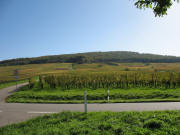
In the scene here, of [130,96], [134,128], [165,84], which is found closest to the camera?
[134,128]

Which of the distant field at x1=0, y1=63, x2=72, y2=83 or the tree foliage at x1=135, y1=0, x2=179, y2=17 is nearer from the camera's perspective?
the tree foliage at x1=135, y1=0, x2=179, y2=17

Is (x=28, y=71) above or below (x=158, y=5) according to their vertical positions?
below

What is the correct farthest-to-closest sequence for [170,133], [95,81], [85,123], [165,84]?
[95,81], [165,84], [85,123], [170,133]

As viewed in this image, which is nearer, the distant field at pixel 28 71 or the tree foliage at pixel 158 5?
the tree foliage at pixel 158 5

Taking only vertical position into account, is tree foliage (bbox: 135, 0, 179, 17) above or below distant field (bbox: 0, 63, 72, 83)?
Answer: above

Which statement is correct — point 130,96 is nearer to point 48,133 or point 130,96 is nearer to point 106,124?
point 106,124

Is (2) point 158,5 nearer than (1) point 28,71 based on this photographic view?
Yes

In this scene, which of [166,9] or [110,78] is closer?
[166,9]

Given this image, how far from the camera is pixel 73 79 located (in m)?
18.5

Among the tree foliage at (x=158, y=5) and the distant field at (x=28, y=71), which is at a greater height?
the tree foliage at (x=158, y=5)

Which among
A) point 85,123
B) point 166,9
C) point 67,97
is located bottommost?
point 67,97

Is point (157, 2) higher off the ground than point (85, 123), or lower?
higher

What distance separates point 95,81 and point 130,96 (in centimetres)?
766

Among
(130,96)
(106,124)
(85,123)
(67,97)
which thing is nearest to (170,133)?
(106,124)
